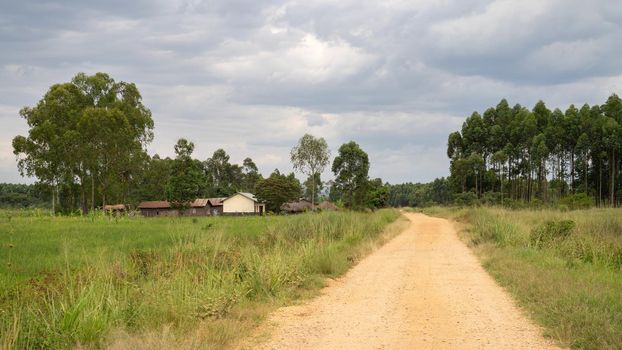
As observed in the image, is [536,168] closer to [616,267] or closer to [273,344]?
[616,267]

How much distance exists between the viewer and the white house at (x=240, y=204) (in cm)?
8968

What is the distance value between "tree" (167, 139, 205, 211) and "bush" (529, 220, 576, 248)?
195 ft

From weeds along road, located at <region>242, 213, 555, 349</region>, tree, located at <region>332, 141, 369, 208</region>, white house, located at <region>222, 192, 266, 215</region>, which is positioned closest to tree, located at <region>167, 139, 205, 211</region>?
white house, located at <region>222, 192, 266, 215</region>

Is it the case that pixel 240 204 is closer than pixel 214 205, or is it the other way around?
pixel 240 204

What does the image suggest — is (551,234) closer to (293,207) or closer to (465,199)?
(465,199)

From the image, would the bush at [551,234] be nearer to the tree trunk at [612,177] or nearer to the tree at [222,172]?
the tree trunk at [612,177]

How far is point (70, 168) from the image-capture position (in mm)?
56031

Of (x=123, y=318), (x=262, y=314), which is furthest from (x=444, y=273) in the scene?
(x=123, y=318)

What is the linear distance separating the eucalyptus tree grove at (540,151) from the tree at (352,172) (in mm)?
16037

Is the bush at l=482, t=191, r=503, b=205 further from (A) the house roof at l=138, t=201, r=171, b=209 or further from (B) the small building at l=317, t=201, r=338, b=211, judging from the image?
(A) the house roof at l=138, t=201, r=171, b=209

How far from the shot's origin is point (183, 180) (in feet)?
244

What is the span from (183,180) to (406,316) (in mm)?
68347

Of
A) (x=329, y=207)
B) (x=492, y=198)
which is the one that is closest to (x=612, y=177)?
(x=492, y=198)

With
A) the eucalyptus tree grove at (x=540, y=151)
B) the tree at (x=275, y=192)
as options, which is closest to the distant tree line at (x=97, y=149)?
the tree at (x=275, y=192)
